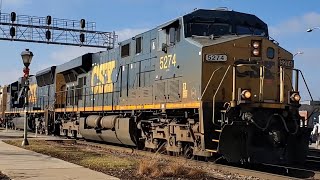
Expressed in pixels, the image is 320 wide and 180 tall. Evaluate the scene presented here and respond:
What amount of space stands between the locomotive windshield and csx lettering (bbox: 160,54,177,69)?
95 centimetres

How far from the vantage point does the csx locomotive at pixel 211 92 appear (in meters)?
11.5

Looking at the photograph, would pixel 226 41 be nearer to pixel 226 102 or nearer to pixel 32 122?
pixel 226 102

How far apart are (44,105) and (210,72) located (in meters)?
19.2

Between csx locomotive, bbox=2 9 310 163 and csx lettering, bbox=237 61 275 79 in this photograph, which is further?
csx lettering, bbox=237 61 275 79

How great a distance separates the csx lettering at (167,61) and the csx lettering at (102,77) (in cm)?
518

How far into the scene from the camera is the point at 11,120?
4072 centimetres

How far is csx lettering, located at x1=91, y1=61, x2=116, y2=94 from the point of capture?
19672 mm

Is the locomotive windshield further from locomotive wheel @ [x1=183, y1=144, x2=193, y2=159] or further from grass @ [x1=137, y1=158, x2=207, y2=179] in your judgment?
grass @ [x1=137, y1=158, x2=207, y2=179]

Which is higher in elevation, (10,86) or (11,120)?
(10,86)

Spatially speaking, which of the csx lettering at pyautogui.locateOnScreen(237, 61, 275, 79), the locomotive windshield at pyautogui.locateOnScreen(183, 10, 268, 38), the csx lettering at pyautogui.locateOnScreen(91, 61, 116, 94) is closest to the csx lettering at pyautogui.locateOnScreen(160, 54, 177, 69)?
the locomotive windshield at pyautogui.locateOnScreen(183, 10, 268, 38)

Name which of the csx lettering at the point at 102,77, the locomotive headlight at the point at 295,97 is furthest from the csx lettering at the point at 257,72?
the csx lettering at the point at 102,77

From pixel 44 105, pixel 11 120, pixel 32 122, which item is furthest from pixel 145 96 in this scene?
pixel 11 120

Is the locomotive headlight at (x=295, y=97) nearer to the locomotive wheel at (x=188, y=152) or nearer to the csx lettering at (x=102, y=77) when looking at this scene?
the locomotive wheel at (x=188, y=152)

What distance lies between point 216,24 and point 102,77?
8.57m
